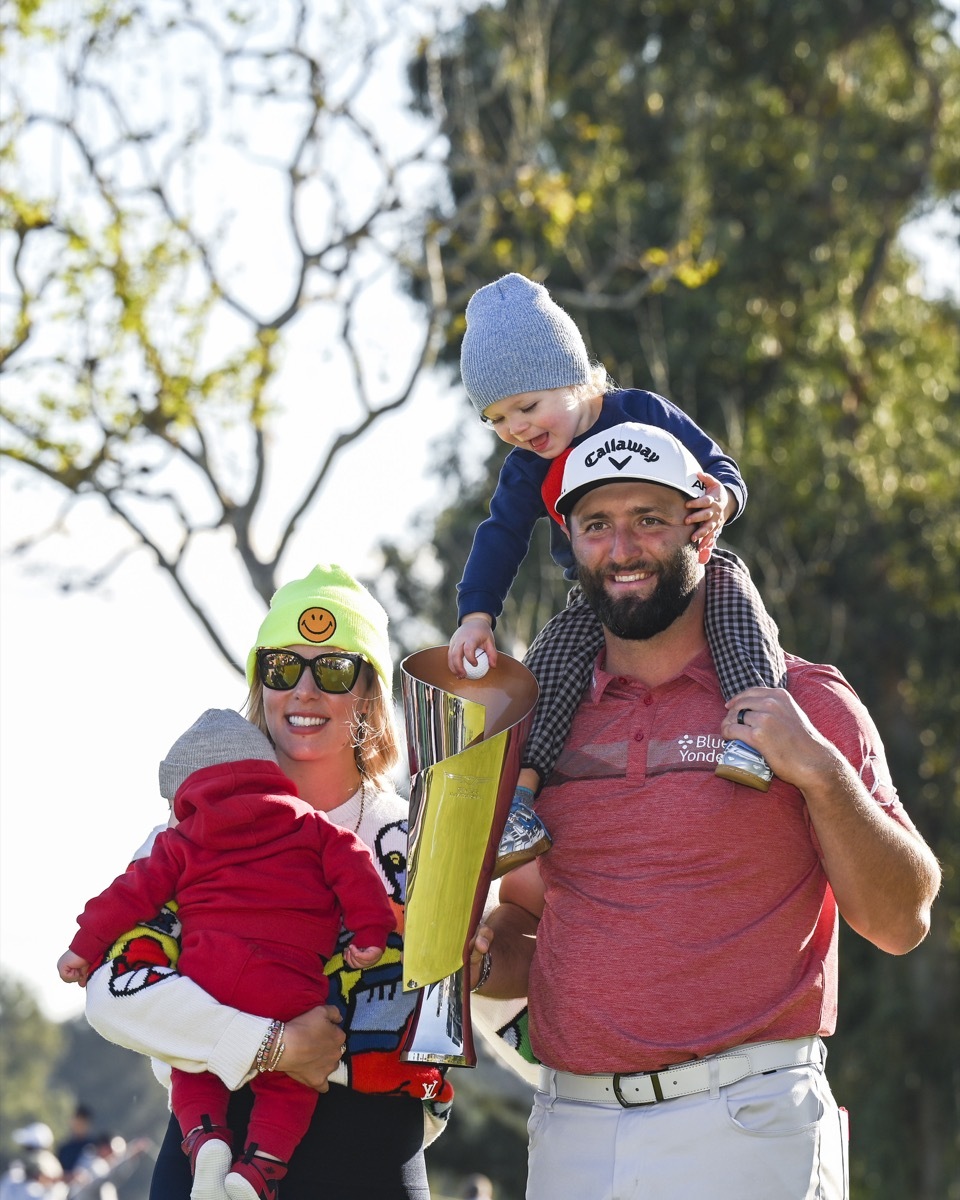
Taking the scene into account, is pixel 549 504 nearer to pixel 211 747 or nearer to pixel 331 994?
pixel 211 747

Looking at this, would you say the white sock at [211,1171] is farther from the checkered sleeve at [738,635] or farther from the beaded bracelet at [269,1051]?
the checkered sleeve at [738,635]

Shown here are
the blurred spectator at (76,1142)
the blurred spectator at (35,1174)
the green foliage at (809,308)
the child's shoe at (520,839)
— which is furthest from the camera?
the blurred spectator at (76,1142)

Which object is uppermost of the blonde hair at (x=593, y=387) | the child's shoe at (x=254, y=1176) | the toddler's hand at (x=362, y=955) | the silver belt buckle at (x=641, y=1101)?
the blonde hair at (x=593, y=387)

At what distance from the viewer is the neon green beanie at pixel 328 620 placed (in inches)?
155

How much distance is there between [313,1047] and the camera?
3418 millimetres

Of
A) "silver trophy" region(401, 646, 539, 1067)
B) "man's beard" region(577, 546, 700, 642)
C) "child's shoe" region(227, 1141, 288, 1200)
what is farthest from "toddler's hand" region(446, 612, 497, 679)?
"child's shoe" region(227, 1141, 288, 1200)

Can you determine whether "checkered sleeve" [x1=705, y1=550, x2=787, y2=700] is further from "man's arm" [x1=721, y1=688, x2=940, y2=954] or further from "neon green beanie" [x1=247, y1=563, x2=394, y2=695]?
"neon green beanie" [x1=247, y1=563, x2=394, y2=695]

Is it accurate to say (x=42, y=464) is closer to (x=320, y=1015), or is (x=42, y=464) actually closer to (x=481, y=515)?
(x=481, y=515)

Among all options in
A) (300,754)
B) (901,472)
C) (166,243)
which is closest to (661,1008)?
(300,754)

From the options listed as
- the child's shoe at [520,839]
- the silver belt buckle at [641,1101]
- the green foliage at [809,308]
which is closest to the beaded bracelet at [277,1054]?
the child's shoe at [520,839]

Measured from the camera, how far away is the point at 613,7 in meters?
17.1

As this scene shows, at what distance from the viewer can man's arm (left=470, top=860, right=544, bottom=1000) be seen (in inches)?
147

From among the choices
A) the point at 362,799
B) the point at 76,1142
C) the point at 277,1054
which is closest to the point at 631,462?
the point at 362,799

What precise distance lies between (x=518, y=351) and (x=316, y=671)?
90 centimetres
